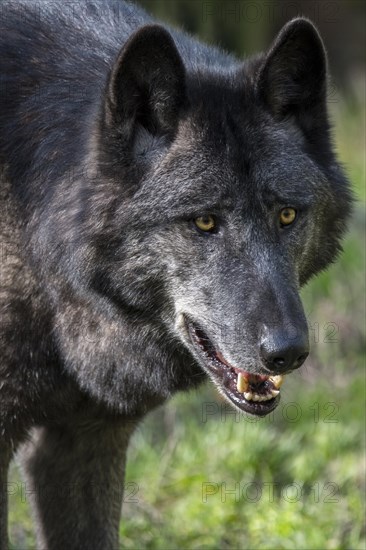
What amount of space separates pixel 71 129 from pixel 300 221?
1086 mm

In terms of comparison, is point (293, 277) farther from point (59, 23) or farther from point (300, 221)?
point (59, 23)

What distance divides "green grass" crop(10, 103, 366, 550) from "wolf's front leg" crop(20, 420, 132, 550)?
23.6 inches

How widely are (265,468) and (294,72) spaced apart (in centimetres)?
320

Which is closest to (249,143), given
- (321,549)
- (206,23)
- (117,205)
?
(117,205)

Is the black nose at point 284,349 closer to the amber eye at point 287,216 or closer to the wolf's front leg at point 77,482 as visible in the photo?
the amber eye at point 287,216

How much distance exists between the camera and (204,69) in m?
4.89

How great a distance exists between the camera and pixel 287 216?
15.1 feet

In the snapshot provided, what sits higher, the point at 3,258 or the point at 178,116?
the point at 178,116

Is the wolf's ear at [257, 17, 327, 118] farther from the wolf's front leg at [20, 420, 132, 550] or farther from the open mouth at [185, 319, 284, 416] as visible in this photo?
the wolf's front leg at [20, 420, 132, 550]

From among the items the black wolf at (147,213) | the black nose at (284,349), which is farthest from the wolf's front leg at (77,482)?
the black nose at (284,349)

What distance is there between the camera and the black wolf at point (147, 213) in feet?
14.8

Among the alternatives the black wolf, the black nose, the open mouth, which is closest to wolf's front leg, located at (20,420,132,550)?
the black wolf

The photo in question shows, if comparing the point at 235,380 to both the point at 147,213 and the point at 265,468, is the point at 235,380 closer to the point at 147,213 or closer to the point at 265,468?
the point at 147,213

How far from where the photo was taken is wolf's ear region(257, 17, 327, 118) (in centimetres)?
471
